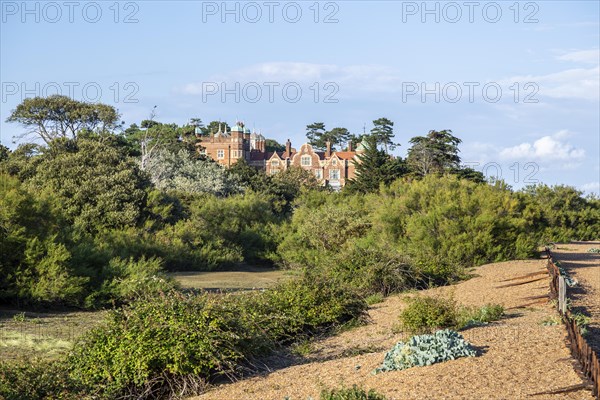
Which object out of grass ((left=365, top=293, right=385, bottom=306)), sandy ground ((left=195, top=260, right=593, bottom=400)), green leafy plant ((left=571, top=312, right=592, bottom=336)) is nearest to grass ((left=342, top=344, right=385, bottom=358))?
sandy ground ((left=195, top=260, right=593, bottom=400))

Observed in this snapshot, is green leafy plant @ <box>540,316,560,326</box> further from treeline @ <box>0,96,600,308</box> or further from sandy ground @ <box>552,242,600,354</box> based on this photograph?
treeline @ <box>0,96,600,308</box>

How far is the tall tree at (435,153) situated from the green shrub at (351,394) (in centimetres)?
6482

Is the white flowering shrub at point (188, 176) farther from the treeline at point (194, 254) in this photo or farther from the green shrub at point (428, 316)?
the green shrub at point (428, 316)

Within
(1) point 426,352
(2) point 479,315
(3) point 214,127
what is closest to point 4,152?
(2) point 479,315

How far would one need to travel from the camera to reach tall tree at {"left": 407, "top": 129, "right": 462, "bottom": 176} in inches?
2950

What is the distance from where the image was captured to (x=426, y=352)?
34.6 feet

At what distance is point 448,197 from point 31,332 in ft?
58.2

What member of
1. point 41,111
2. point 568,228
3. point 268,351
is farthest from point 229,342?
point 41,111

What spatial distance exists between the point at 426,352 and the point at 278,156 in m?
120

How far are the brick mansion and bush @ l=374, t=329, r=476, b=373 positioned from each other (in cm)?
10845

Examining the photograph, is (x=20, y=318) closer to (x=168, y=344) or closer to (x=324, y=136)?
(x=168, y=344)

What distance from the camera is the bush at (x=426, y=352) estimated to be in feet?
34.2

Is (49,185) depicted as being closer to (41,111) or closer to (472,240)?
(472,240)

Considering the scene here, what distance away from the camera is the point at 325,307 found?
16422 millimetres
